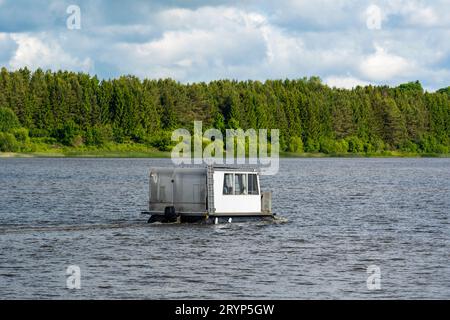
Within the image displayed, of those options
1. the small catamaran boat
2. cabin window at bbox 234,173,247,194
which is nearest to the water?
the small catamaran boat

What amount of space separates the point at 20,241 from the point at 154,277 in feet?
45.3

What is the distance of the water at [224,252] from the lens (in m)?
40.3

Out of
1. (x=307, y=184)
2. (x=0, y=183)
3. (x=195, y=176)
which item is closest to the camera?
(x=195, y=176)

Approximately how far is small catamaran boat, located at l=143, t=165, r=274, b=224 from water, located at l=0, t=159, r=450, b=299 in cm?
100

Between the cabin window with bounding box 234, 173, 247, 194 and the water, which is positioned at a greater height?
the cabin window with bounding box 234, 173, 247, 194

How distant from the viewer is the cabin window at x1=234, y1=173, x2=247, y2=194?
5950 cm

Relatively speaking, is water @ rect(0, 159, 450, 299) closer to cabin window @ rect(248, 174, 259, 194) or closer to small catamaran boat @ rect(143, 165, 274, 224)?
small catamaran boat @ rect(143, 165, 274, 224)

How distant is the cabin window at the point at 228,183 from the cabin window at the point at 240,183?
0.39 metres

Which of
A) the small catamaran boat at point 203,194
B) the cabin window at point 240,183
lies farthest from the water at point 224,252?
the cabin window at point 240,183
